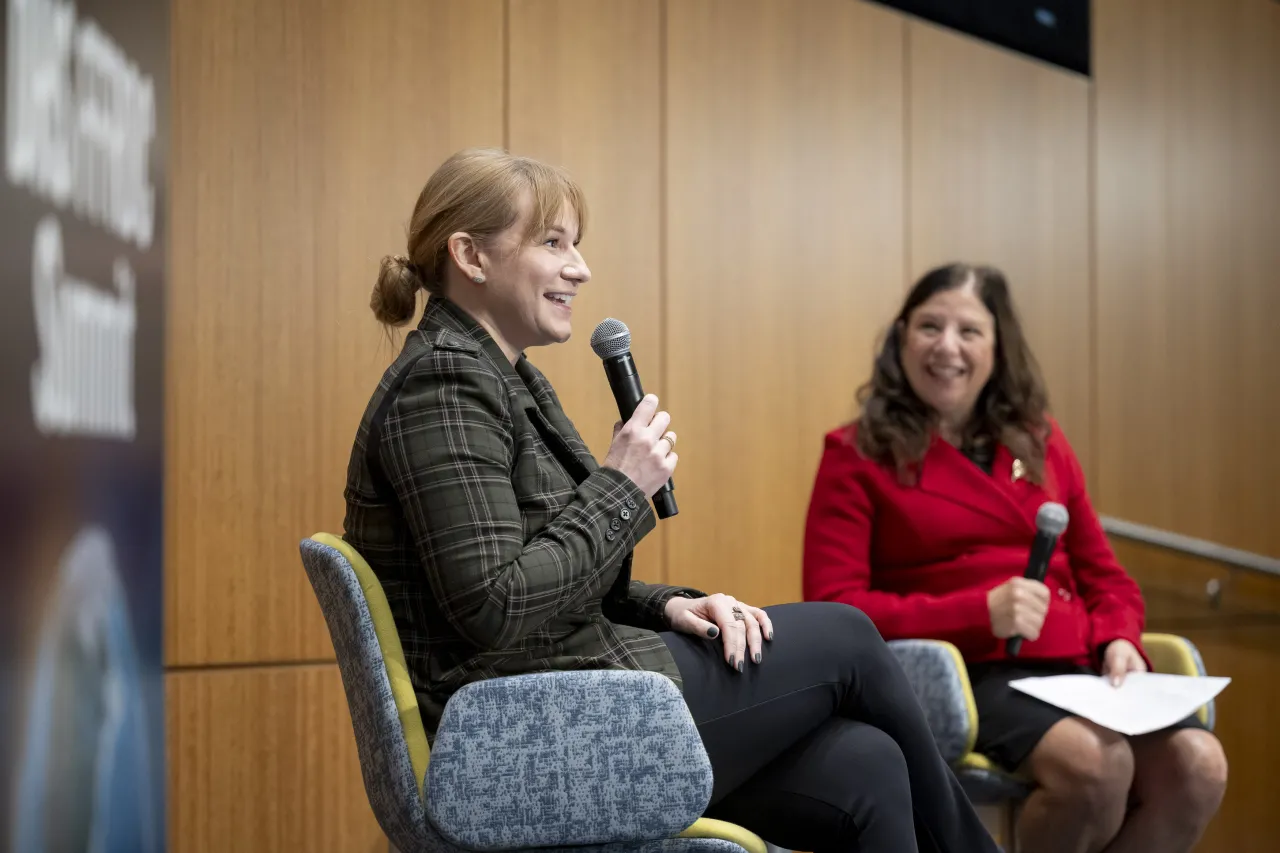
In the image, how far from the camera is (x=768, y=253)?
11.6ft

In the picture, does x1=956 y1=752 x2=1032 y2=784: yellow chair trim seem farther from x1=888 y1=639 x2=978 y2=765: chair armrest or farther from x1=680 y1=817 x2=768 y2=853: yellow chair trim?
x1=680 y1=817 x2=768 y2=853: yellow chair trim

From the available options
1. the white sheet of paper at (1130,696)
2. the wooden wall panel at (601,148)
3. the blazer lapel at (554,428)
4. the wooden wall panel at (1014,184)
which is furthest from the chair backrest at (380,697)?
the wooden wall panel at (1014,184)

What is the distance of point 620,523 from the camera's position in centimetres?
159

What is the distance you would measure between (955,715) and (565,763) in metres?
1.08

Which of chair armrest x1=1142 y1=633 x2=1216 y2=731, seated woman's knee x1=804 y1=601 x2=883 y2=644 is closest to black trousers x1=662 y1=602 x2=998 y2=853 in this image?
seated woman's knee x1=804 y1=601 x2=883 y2=644

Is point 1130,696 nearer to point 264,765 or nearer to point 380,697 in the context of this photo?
point 380,697

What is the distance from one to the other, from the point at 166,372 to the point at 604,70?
4.30 feet

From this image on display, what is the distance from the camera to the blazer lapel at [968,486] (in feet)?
8.44

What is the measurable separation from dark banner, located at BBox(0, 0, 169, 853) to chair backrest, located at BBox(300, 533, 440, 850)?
34cm

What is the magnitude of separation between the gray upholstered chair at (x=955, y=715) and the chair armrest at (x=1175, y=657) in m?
0.45

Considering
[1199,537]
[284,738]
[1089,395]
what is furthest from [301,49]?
[1199,537]

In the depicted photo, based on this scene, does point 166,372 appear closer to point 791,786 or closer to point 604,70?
point 604,70

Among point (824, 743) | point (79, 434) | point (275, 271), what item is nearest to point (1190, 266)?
point (275, 271)

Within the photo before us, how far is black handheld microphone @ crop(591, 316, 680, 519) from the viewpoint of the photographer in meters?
1.71
